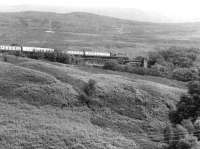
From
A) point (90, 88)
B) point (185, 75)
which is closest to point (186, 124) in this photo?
point (90, 88)

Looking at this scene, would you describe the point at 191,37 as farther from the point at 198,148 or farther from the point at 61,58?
the point at 198,148

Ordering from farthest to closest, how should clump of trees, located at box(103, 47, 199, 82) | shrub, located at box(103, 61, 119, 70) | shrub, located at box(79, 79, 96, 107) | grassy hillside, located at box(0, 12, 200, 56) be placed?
grassy hillside, located at box(0, 12, 200, 56) → clump of trees, located at box(103, 47, 199, 82) → shrub, located at box(103, 61, 119, 70) → shrub, located at box(79, 79, 96, 107)

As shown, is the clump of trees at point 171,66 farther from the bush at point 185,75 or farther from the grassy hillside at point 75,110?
the grassy hillside at point 75,110

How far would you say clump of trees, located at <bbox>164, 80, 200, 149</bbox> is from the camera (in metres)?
30.5

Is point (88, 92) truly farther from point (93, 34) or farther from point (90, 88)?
point (93, 34)

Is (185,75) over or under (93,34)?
over

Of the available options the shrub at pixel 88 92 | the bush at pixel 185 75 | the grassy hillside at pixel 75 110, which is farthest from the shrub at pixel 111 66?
the shrub at pixel 88 92

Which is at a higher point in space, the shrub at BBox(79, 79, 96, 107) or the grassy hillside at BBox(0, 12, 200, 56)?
the shrub at BBox(79, 79, 96, 107)

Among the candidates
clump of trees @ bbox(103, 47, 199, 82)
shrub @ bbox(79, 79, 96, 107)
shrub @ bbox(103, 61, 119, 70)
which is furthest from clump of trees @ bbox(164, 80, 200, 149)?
shrub @ bbox(103, 61, 119, 70)

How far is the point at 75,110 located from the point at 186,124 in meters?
11.9

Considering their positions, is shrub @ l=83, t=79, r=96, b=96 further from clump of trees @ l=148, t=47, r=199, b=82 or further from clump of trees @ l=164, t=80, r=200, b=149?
clump of trees @ l=148, t=47, r=199, b=82

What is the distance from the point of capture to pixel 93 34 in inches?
6088

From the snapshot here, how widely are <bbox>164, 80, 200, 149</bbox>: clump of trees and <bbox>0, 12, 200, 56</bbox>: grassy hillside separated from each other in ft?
221

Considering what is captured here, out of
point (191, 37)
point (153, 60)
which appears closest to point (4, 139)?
point (153, 60)
